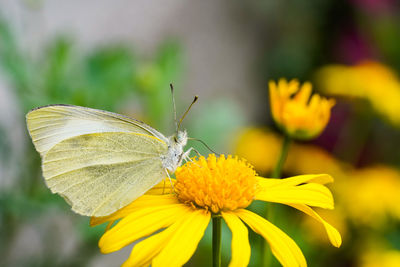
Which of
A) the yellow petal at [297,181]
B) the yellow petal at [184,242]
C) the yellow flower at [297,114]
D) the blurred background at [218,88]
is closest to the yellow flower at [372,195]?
the blurred background at [218,88]

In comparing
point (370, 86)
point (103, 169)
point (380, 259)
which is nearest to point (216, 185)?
point (103, 169)

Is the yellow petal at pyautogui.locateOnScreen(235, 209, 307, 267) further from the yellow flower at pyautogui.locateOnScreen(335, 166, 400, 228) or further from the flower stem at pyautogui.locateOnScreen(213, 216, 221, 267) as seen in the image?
the yellow flower at pyautogui.locateOnScreen(335, 166, 400, 228)

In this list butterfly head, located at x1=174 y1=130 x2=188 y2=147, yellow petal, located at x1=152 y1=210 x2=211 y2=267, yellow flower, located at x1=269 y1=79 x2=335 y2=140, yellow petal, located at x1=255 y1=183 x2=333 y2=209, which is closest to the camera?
yellow petal, located at x1=152 y1=210 x2=211 y2=267

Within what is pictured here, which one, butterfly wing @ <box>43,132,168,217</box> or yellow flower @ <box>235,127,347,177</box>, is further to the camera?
yellow flower @ <box>235,127,347,177</box>

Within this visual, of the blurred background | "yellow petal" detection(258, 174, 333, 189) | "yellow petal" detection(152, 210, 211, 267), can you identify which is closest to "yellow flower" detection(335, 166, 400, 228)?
the blurred background

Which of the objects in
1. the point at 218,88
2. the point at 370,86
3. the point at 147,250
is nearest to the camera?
the point at 147,250

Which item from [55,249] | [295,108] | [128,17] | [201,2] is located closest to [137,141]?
[295,108]

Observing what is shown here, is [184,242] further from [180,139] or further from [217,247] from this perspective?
[180,139]
